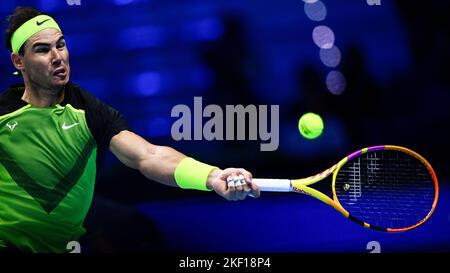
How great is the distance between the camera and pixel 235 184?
4.75 metres

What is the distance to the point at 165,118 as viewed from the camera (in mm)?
5410

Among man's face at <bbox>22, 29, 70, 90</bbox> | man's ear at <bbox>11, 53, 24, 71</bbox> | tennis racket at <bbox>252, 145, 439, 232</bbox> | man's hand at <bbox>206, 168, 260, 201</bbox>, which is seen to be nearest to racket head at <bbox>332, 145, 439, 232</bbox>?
tennis racket at <bbox>252, 145, 439, 232</bbox>

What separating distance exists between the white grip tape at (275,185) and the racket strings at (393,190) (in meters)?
0.47

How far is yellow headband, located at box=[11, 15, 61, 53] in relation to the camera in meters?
5.25

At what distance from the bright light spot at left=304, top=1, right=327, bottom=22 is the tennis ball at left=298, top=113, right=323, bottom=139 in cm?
55

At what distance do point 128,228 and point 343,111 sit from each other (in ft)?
4.58

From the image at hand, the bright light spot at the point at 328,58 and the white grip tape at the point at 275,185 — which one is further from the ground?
the bright light spot at the point at 328,58

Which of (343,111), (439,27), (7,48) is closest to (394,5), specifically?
(439,27)

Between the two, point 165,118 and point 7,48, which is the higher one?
point 7,48

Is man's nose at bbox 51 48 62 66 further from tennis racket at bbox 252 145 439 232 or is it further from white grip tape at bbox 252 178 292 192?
tennis racket at bbox 252 145 439 232

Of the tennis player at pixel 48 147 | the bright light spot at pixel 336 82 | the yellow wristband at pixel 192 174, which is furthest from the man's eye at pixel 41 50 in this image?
the bright light spot at pixel 336 82

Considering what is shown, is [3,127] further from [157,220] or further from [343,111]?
[343,111]

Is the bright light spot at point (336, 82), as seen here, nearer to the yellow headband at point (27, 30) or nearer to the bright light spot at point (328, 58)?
the bright light spot at point (328, 58)

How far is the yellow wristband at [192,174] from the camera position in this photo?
505 cm
